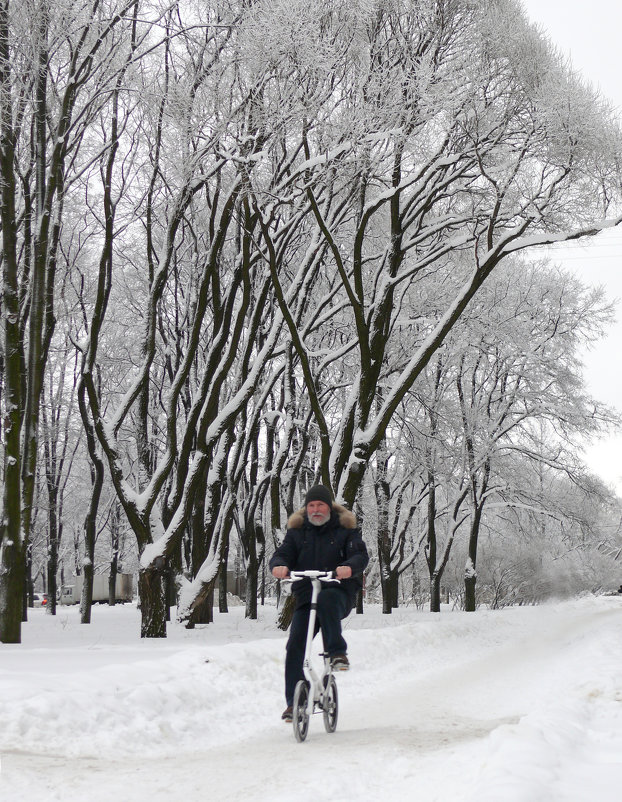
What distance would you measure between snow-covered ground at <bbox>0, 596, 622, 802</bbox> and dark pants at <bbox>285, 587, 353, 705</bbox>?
495 millimetres

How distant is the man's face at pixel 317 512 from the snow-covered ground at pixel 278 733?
1.55m

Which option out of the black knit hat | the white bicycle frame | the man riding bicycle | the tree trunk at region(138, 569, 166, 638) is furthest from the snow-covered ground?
the tree trunk at region(138, 569, 166, 638)

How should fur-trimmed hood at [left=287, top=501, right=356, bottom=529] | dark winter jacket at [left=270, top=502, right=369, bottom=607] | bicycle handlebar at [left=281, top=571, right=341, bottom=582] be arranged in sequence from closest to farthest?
bicycle handlebar at [left=281, top=571, right=341, bottom=582]
dark winter jacket at [left=270, top=502, right=369, bottom=607]
fur-trimmed hood at [left=287, top=501, right=356, bottom=529]

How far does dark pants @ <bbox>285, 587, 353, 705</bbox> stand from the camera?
19.7 ft

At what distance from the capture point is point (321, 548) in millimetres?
6285

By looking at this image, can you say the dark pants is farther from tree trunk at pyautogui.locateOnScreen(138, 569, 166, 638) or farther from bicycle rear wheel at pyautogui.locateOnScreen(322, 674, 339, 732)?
tree trunk at pyautogui.locateOnScreen(138, 569, 166, 638)

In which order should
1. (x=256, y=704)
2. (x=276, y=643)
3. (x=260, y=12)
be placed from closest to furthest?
1. (x=256, y=704)
2. (x=276, y=643)
3. (x=260, y=12)

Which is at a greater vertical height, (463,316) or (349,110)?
(349,110)

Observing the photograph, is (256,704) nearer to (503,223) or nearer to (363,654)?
(363,654)

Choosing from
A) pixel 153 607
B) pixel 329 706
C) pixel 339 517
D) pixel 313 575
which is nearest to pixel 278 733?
pixel 329 706

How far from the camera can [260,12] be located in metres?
12.5

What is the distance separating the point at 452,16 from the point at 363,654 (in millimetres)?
10359

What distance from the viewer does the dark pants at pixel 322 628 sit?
6.02 m

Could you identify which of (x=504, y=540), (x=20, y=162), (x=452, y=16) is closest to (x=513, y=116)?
(x=452, y=16)
